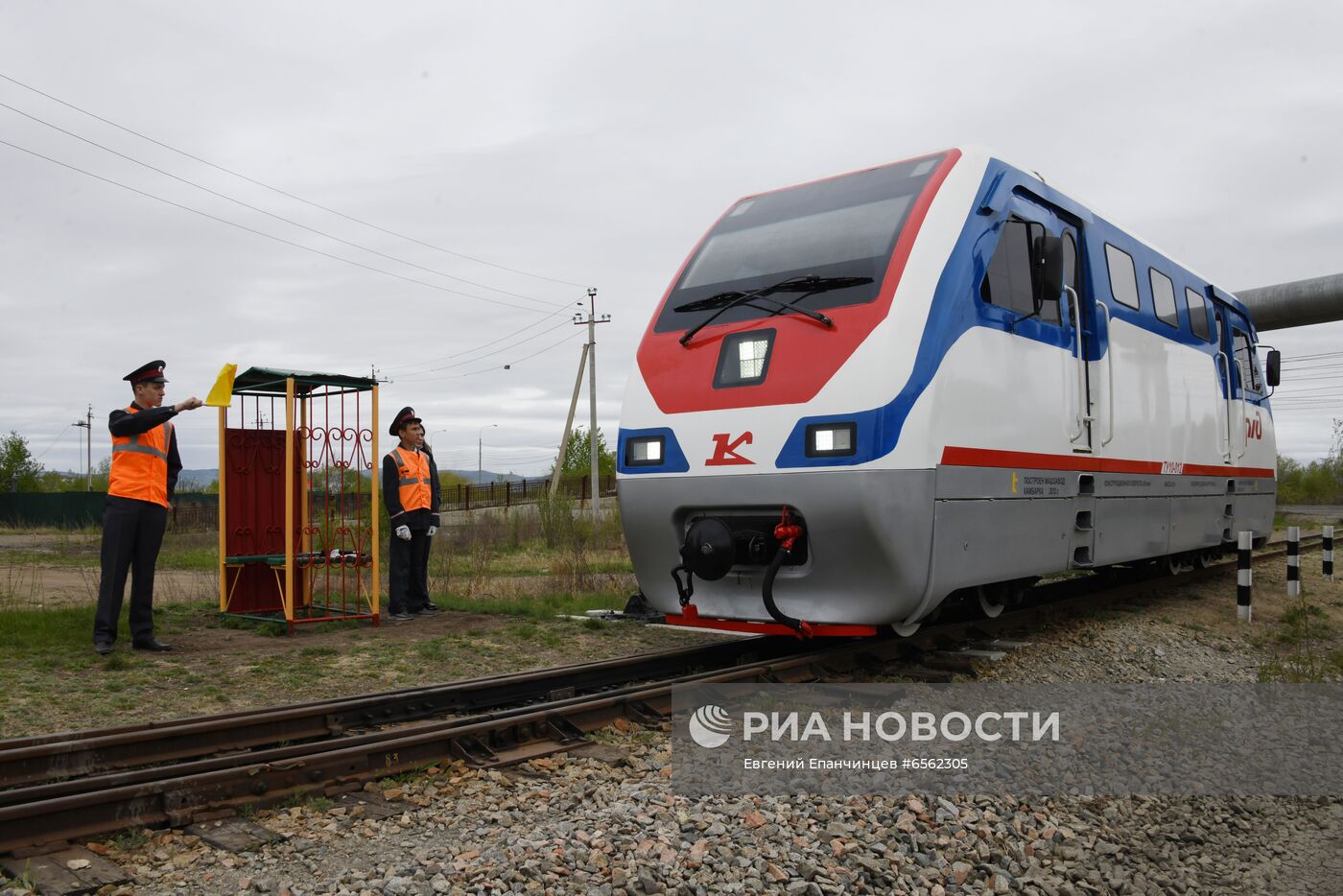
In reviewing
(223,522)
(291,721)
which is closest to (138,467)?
(223,522)

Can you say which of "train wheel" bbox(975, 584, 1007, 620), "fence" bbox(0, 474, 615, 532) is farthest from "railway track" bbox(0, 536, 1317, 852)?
"fence" bbox(0, 474, 615, 532)

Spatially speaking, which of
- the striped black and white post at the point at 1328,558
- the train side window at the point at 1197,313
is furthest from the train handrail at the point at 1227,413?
the striped black and white post at the point at 1328,558

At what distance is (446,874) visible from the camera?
3.34 m

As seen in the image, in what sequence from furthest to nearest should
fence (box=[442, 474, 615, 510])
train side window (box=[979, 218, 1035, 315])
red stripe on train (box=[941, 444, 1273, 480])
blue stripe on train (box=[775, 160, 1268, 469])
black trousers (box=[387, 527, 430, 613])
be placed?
fence (box=[442, 474, 615, 510]) → black trousers (box=[387, 527, 430, 613]) → train side window (box=[979, 218, 1035, 315]) → red stripe on train (box=[941, 444, 1273, 480]) → blue stripe on train (box=[775, 160, 1268, 469])

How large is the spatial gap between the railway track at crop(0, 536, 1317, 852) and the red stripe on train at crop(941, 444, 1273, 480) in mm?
1369

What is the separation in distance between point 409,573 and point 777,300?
5358mm

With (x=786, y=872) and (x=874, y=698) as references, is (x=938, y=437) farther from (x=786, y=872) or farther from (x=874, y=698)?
(x=786, y=872)

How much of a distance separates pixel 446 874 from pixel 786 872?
1.14 metres

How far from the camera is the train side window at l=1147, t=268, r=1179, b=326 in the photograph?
927 cm

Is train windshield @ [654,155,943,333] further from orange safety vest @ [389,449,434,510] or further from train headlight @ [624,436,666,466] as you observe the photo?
orange safety vest @ [389,449,434,510]

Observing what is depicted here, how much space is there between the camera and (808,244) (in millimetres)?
6629

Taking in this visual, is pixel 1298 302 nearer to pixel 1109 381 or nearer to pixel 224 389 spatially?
pixel 1109 381

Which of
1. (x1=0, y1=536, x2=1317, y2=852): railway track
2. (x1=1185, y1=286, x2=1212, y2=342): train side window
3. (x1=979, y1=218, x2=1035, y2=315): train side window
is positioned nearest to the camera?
(x1=0, y1=536, x2=1317, y2=852): railway track

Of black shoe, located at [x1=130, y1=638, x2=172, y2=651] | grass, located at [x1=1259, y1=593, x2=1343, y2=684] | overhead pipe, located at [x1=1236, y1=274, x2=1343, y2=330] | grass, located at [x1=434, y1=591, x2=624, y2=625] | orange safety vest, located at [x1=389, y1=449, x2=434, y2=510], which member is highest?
overhead pipe, located at [x1=1236, y1=274, x2=1343, y2=330]
